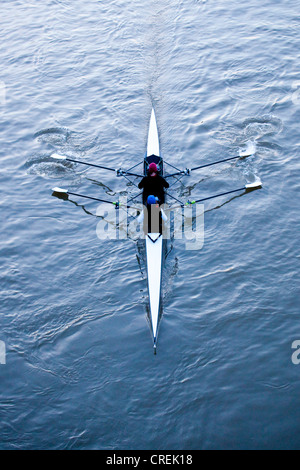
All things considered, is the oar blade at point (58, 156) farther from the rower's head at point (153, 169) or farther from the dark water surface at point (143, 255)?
the rower's head at point (153, 169)

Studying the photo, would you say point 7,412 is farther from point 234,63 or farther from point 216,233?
point 234,63

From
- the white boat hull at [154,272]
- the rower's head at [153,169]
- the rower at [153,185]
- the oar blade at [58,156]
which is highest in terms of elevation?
the oar blade at [58,156]

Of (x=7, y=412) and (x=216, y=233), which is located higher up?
(x=216, y=233)

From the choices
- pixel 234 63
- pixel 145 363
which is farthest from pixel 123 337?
pixel 234 63

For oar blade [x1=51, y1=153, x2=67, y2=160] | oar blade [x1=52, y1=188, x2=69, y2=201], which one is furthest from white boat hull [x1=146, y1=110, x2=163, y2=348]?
oar blade [x1=51, y1=153, x2=67, y2=160]

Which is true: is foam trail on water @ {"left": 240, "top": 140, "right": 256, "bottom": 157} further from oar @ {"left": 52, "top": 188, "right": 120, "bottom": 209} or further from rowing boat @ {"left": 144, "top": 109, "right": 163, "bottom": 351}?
rowing boat @ {"left": 144, "top": 109, "right": 163, "bottom": 351}

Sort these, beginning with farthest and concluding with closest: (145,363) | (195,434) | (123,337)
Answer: (123,337)
(145,363)
(195,434)

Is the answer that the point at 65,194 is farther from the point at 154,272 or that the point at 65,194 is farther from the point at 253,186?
the point at 253,186

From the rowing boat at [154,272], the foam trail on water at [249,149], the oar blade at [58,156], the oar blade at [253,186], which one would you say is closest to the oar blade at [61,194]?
the oar blade at [58,156]

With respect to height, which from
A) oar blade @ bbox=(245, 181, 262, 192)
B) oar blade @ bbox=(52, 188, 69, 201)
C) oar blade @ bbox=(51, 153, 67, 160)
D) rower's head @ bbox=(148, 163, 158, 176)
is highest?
oar blade @ bbox=(51, 153, 67, 160)
